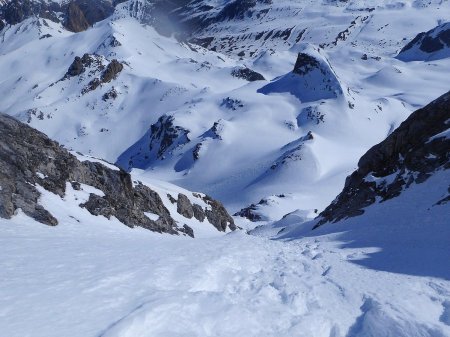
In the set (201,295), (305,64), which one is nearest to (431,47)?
(305,64)

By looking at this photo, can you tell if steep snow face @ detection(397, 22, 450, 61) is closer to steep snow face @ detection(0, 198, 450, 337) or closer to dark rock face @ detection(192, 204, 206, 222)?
dark rock face @ detection(192, 204, 206, 222)

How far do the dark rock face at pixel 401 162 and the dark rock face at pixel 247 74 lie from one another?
114204mm

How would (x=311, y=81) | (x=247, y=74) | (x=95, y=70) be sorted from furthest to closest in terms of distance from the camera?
(x=247, y=74) → (x=95, y=70) → (x=311, y=81)

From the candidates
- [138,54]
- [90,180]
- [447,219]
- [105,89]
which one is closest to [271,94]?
[105,89]

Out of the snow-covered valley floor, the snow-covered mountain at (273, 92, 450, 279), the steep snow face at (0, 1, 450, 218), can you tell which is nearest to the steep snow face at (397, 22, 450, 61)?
the steep snow face at (0, 1, 450, 218)

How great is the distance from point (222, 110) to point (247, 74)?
117 ft

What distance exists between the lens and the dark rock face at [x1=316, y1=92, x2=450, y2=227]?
1129 inches

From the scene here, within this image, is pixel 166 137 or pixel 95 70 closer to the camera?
pixel 166 137

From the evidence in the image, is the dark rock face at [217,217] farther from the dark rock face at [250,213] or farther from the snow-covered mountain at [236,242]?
the dark rock face at [250,213]

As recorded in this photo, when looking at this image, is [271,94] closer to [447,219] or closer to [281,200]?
[281,200]

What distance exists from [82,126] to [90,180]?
4016 inches

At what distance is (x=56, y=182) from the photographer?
27.6m

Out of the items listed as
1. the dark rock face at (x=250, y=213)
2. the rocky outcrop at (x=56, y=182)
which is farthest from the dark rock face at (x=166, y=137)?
the rocky outcrop at (x=56, y=182)

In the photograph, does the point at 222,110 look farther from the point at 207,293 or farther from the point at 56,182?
the point at 207,293
